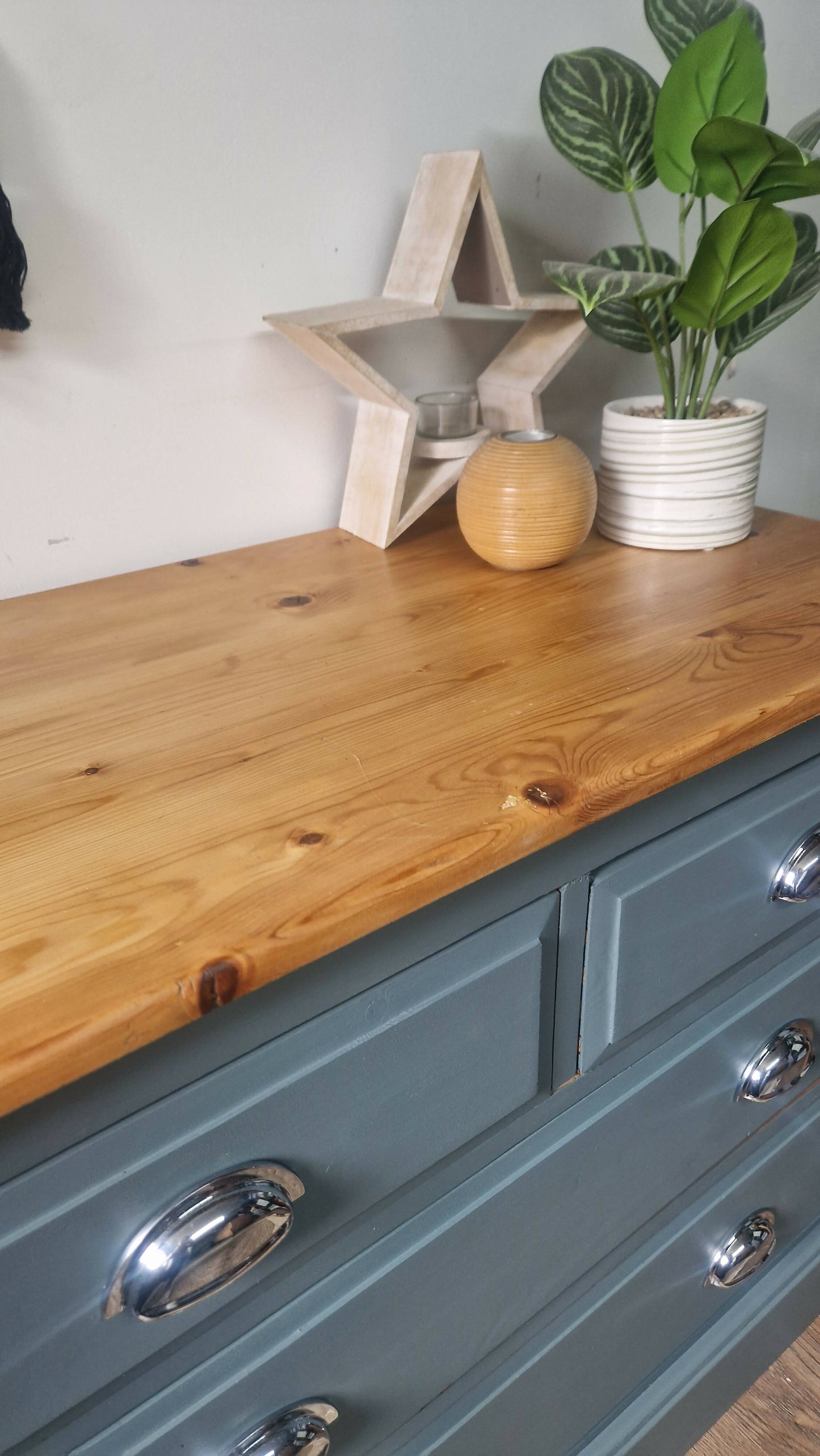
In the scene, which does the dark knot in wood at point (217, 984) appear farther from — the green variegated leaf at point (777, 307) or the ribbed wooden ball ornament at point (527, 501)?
the green variegated leaf at point (777, 307)

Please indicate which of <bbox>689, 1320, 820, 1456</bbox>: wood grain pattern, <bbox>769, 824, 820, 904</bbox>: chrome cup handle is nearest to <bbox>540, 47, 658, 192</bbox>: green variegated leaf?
<bbox>769, 824, 820, 904</bbox>: chrome cup handle

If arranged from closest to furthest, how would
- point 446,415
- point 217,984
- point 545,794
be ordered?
1. point 217,984
2. point 545,794
3. point 446,415

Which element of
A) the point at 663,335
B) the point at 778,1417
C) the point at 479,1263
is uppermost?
the point at 663,335

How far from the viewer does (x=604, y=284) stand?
74cm

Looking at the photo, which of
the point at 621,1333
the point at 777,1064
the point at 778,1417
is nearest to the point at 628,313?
the point at 777,1064

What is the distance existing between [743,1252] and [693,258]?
3.09 ft

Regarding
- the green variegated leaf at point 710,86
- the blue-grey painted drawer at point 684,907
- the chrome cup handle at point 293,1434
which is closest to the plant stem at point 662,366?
the green variegated leaf at point 710,86

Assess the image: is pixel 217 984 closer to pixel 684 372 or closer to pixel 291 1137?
pixel 291 1137

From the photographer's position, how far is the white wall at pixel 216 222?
79 centimetres

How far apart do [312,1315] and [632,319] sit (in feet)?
2.83

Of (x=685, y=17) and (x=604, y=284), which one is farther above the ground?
(x=685, y=17)

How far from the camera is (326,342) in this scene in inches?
33.2

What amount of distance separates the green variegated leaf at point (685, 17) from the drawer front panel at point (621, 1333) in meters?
1.00

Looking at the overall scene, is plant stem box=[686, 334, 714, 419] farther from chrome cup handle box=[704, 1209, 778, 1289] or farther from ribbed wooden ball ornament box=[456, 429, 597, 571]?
chrome cup handle box=[704, 1209, 778, 1289]
